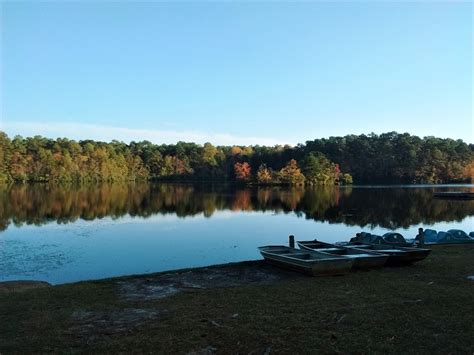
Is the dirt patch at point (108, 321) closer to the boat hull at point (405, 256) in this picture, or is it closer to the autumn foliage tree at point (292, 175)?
the boat hull at point (405, 256)

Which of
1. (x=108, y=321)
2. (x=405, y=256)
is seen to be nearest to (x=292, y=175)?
(x=405, y=256)

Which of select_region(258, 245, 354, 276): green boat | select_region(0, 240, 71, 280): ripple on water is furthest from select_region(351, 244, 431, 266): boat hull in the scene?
select_region(0, 240, 71, 280): ripple on water

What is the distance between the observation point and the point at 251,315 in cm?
860

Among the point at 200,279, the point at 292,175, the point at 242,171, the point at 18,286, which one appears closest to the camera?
the point at 200,279

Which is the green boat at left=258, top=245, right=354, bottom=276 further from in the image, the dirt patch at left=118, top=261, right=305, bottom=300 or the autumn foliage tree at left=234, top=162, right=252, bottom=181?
the autumn foliage tree at left=234, top=162, right=252, bottom=181

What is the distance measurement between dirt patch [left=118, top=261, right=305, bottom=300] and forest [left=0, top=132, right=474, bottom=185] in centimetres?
10097

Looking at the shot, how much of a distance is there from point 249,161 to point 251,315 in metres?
138

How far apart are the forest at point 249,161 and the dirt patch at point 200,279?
3975 inches

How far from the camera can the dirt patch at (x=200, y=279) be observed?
464 inches

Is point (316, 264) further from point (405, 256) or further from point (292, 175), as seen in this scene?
point (292, 175)

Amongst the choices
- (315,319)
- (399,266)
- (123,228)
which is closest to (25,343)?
(315,319)

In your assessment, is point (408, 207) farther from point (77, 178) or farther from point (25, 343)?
point (77, 178)

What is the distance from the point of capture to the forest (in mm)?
115062

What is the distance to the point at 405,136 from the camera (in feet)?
477
